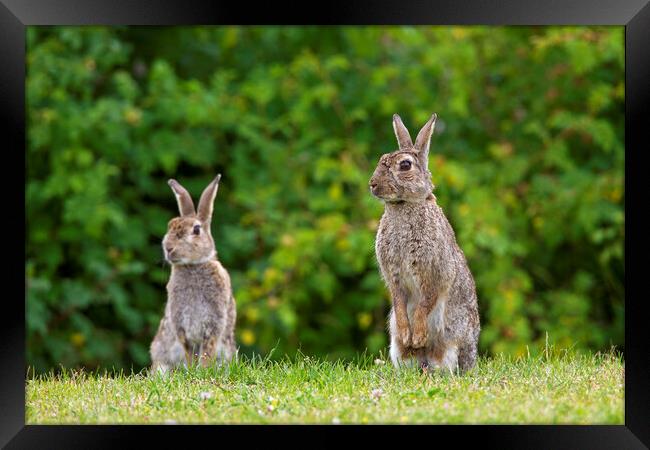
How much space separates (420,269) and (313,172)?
5.65 metres

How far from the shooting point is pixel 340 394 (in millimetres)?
5793

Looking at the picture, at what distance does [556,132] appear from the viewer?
1273cm

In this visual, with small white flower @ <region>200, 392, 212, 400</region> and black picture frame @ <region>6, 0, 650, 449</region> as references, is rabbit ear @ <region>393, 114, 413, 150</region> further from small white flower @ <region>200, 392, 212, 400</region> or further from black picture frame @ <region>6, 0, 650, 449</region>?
small white flower @ <region>200, 392, 212, 400</region>

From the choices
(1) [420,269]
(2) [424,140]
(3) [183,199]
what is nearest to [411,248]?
(1) [420,269]

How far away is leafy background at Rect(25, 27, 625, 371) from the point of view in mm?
11578

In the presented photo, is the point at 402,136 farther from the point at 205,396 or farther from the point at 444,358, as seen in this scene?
the point at 205,396

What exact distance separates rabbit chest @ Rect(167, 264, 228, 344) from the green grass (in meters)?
0.95

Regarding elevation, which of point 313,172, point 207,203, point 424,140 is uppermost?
point 313,172

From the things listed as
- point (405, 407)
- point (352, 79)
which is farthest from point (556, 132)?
point (405, 407)

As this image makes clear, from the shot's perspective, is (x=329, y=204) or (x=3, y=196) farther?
(x=329, y=204)

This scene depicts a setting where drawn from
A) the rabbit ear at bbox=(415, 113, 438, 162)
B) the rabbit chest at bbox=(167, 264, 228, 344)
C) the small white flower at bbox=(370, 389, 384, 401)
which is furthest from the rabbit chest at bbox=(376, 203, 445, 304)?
the rabbit chest at bbox=(167, 264, 228, 344)

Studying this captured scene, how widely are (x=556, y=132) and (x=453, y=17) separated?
814cm

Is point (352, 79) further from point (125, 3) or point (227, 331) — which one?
point (125, 3)

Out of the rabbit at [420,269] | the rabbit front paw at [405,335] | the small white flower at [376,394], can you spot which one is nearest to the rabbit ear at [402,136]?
the rabbit at [420,269]
